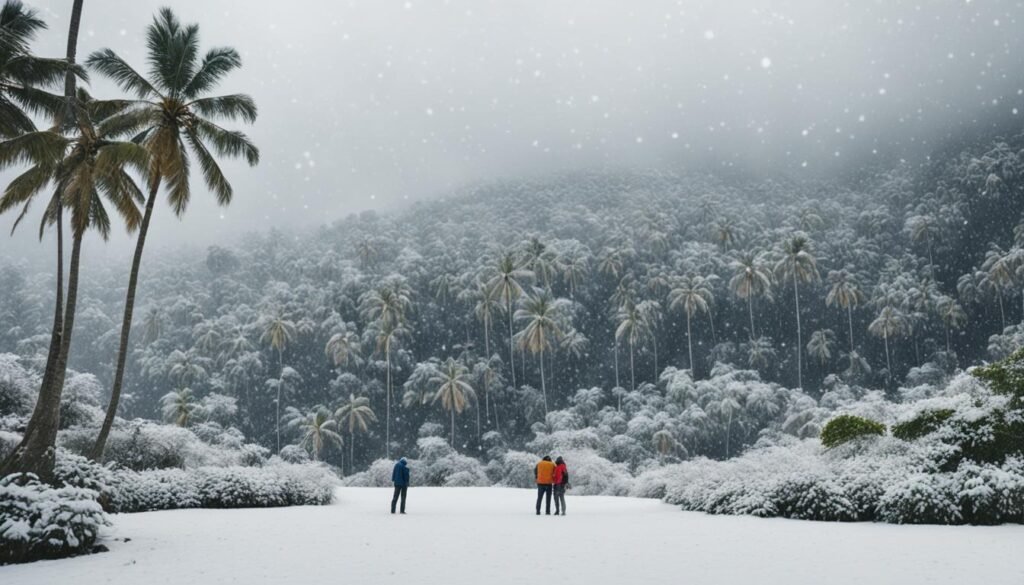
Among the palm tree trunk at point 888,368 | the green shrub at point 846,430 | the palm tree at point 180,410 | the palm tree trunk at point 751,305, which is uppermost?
the palm tree trunk at point 751,305

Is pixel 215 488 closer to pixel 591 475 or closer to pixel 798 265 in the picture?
pixel 591 475

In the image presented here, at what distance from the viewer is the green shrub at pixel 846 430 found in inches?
753

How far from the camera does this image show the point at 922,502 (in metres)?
14.5

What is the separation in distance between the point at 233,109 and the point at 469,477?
41932 millimetres

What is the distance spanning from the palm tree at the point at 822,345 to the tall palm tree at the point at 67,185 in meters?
A: 72.6

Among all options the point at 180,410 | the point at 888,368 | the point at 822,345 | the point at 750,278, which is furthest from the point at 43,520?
the point at 888,368

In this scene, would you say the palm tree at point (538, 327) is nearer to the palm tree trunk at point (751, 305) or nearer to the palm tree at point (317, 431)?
the palm tree at point (317, 431)

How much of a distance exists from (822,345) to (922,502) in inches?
2611

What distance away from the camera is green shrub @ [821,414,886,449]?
62.7ft

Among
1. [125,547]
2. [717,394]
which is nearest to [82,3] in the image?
[125,547]

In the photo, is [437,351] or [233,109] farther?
[437,351]

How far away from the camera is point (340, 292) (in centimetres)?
8425

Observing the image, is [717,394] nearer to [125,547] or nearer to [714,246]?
[714,246]

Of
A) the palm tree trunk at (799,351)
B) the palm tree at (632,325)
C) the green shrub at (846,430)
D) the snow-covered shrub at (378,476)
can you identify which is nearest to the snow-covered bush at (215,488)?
the green shrub at (846,430)
